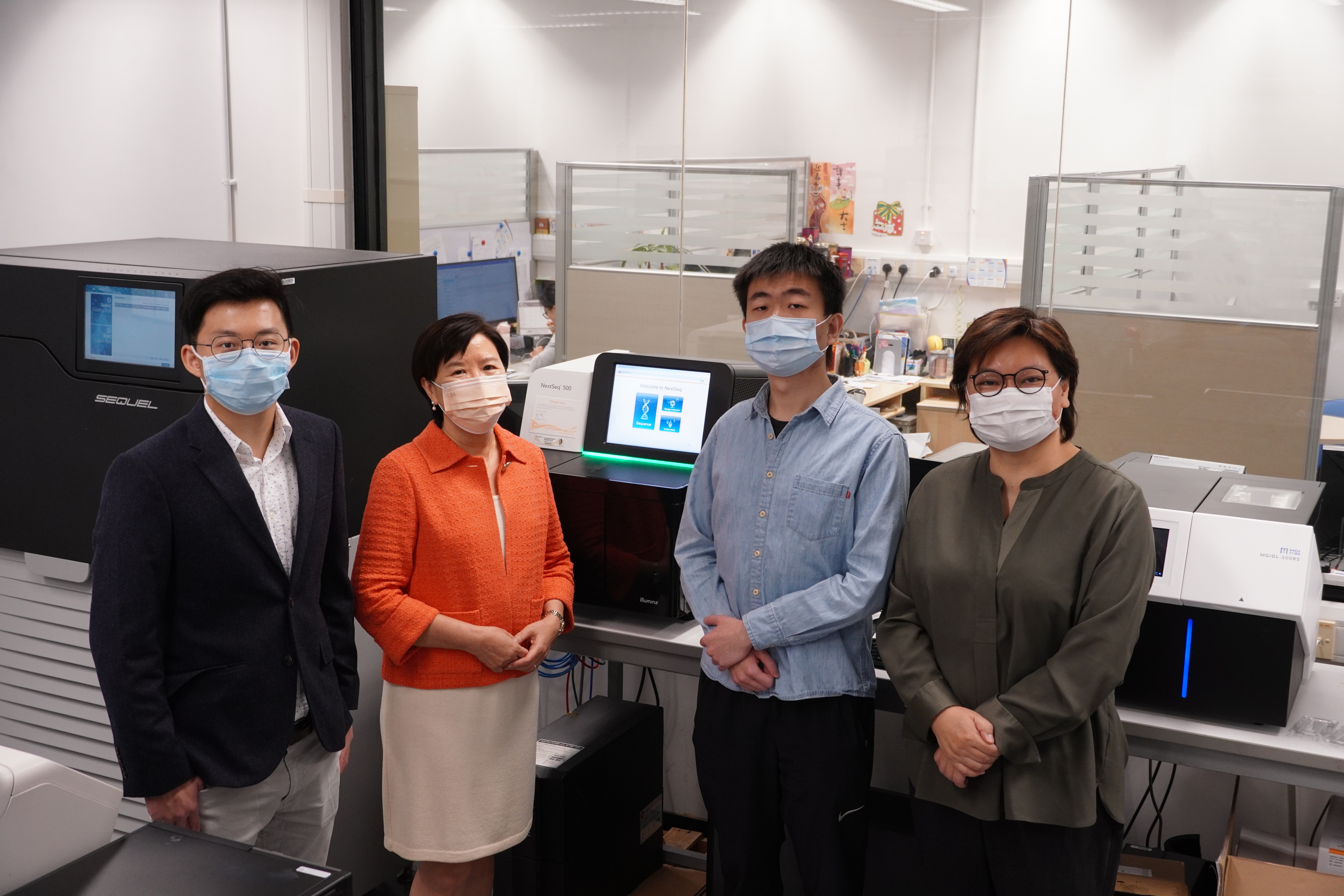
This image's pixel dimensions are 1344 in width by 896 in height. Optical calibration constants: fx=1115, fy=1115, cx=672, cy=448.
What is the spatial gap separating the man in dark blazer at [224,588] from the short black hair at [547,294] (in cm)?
266

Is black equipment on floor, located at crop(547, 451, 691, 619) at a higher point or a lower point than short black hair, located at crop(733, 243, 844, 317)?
lower

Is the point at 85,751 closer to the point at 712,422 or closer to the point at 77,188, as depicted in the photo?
the point at 712,422

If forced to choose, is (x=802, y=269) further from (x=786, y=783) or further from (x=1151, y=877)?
(x=1151, y=877)

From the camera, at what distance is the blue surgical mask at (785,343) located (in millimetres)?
1848

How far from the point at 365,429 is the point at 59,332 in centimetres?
59

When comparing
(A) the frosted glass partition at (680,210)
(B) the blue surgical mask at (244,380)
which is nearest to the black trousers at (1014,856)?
(B) the blue surgical mask at (244,380)

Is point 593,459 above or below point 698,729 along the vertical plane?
above

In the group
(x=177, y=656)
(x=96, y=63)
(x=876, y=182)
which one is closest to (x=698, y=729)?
(x=177, y=656)

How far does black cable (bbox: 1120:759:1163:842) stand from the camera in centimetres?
261

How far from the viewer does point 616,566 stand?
7.63 ft

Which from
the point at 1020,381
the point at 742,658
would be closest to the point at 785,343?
the point at 1020,381

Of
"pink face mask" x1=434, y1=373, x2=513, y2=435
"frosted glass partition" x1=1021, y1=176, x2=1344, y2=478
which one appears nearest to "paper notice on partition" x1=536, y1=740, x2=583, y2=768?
"pink face mask" x1=434, y1=373, x2=513, y2=435

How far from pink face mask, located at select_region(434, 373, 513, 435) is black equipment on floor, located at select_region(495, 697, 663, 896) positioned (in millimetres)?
873

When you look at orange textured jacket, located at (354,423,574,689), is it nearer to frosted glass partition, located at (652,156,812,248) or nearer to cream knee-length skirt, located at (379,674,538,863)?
cream knee-length skirt, located at (379,674,538,863)
